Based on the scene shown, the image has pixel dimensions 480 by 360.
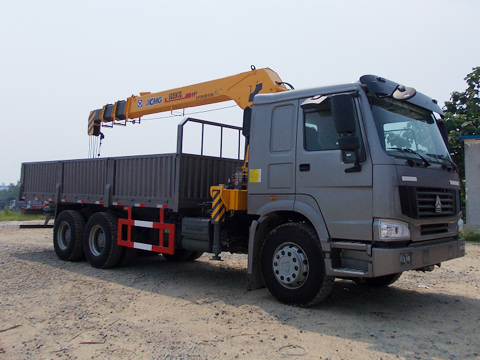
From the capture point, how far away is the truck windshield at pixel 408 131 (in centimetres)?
523

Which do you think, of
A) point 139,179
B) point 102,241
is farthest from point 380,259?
point 102,241

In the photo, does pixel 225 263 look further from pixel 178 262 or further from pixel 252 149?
pixel 252 149

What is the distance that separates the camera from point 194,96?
8773 millimetres

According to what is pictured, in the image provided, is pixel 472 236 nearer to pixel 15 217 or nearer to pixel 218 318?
pixel 218 318

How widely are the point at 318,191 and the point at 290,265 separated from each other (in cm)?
101

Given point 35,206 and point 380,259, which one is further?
point 35,206

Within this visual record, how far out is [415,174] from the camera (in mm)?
5156

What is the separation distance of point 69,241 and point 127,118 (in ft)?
10.1

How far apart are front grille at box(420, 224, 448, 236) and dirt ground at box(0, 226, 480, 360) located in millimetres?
1006

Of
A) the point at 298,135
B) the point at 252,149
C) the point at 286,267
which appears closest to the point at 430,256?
the point at 286,267

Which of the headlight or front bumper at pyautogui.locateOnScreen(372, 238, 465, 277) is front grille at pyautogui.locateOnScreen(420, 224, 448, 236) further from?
the headlight

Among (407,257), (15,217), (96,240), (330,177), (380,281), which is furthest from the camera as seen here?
(15,217)

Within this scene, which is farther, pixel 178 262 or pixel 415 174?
pixel 178 262

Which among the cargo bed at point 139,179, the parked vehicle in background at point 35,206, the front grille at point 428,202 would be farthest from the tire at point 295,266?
the parked vehicle in background at point 35,206
